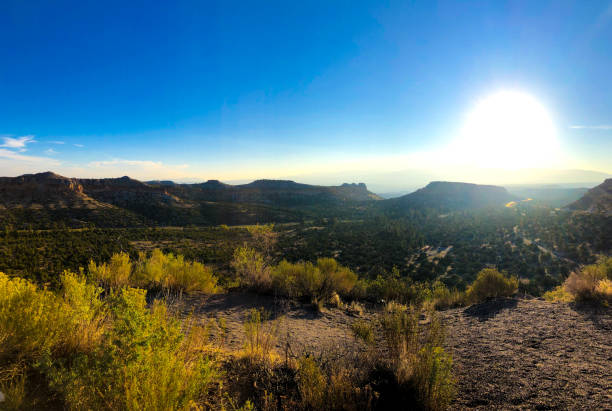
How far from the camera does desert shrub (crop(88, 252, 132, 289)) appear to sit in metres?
7.05

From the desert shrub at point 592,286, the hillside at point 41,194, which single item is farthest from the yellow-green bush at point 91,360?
the hillside at point 41,194

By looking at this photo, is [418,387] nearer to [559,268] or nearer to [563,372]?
[563,372]

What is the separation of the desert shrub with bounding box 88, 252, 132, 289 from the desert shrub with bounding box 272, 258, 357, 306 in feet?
15.1

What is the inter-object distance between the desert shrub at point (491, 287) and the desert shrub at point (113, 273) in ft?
36.3

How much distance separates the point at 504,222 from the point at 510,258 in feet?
43.8

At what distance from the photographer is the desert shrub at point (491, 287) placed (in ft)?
25.5

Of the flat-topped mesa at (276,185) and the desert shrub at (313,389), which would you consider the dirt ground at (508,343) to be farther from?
the flat-topped mesa at (276,185)

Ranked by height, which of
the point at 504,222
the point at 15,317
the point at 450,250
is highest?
the point at 15,317

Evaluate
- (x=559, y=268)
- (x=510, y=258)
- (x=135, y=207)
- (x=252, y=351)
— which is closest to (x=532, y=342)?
(x=252, y=351)

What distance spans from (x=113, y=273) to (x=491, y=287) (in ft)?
39.8

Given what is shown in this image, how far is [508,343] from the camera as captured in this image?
4.38 meters

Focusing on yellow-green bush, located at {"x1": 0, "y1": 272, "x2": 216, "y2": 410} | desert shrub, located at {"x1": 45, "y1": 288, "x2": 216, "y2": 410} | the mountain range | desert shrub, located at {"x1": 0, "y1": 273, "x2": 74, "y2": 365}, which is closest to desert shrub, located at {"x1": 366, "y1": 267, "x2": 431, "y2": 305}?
yellow-green bush, located at {"x1": 0, "y1": 272, "x2": 216, "y2": 410}

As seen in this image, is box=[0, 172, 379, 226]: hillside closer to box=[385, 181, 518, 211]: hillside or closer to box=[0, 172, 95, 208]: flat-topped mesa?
box=[0, 172, 95, 208]: flat-topped mesa

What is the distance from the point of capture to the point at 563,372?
3.32 metres
